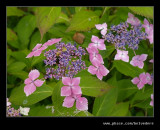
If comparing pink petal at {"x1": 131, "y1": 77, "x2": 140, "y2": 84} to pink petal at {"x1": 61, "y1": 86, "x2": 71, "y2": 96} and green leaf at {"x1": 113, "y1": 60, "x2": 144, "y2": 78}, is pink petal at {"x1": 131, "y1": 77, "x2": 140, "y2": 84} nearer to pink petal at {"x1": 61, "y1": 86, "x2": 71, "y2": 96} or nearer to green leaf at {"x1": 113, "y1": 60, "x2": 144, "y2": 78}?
green leaf at {"x1": 113, "y1": 60, "x2": 144, "y2": 78}

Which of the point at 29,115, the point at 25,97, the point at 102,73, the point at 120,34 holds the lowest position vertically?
the point at 29,115

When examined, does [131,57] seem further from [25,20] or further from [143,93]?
[25,20]

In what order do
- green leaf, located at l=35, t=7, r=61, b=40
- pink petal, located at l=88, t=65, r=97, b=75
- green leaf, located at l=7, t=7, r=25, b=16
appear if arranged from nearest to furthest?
1. pink petal, located at l=88, t=65, r=97, b=75
2. green leaf, located at l=35, t=7, r=61, b=40
3. green leaf, located at l=7, t=7, r=25, b=16

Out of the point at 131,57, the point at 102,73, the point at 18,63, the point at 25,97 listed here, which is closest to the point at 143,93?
the point at 131,57

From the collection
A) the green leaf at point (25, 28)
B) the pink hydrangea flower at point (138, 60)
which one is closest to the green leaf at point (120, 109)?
the pink hydrangea flower at point (138, 60)

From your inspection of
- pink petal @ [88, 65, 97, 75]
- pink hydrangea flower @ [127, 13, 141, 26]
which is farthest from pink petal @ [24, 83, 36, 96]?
pink hydrangea flower @ [127, 13, 141, 26]

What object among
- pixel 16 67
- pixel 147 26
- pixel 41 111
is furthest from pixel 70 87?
pixel 147 26
